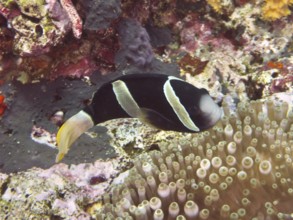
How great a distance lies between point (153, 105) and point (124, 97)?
6.8 inches

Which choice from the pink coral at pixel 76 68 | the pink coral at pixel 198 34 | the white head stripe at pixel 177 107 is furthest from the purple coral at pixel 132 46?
the white head stripe at pixel 177 107

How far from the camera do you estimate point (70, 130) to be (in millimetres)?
2230

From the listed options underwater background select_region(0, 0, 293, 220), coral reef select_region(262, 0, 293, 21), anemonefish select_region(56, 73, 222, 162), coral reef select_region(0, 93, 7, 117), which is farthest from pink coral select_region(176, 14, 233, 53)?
anemonefish select_region(56, 73, 222, 162)

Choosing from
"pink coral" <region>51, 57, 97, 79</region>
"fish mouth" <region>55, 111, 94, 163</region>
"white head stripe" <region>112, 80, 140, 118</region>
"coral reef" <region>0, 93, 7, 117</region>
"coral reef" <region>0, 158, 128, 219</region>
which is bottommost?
"coral reef" <region>0, 158, 128, 219</region>

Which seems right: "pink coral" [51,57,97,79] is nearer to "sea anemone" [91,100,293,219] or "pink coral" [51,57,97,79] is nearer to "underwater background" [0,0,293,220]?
"underwater background" [0,0,293,220]

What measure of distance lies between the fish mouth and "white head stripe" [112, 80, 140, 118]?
0.79 feet

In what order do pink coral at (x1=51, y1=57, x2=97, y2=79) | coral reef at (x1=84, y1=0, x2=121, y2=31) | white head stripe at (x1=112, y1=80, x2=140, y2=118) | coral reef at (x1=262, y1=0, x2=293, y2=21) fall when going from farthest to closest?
coral reef at (x1=262, y1=0, x2=293, y2=21)
pink coral at (x1=51, y1=57, x2=97, y2=79)
coral reef at (x1=84, y1=0, x2=121, y2=31)
white head stripe at (x1=112, y1=80, x2=140, y2=118)

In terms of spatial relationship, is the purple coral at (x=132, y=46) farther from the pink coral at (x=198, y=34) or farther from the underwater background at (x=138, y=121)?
the pink coral at (x=198, y=34)

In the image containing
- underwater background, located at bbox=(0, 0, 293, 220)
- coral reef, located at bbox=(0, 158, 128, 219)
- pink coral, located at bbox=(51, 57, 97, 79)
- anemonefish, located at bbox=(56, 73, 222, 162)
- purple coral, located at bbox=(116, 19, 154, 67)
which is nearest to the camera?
anemonefish, located at bbox=(56, 73, 222, 162)

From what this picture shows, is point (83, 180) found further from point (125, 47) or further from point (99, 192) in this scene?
point (125, 47)

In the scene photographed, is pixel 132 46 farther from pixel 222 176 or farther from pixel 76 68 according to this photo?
pixel 222 176

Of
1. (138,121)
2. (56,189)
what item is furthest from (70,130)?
(138,121)

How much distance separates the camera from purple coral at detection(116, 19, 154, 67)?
3.39 m

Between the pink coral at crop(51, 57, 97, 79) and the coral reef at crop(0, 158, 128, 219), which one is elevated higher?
the pink coral at crop(51, 57, 97, 79)
